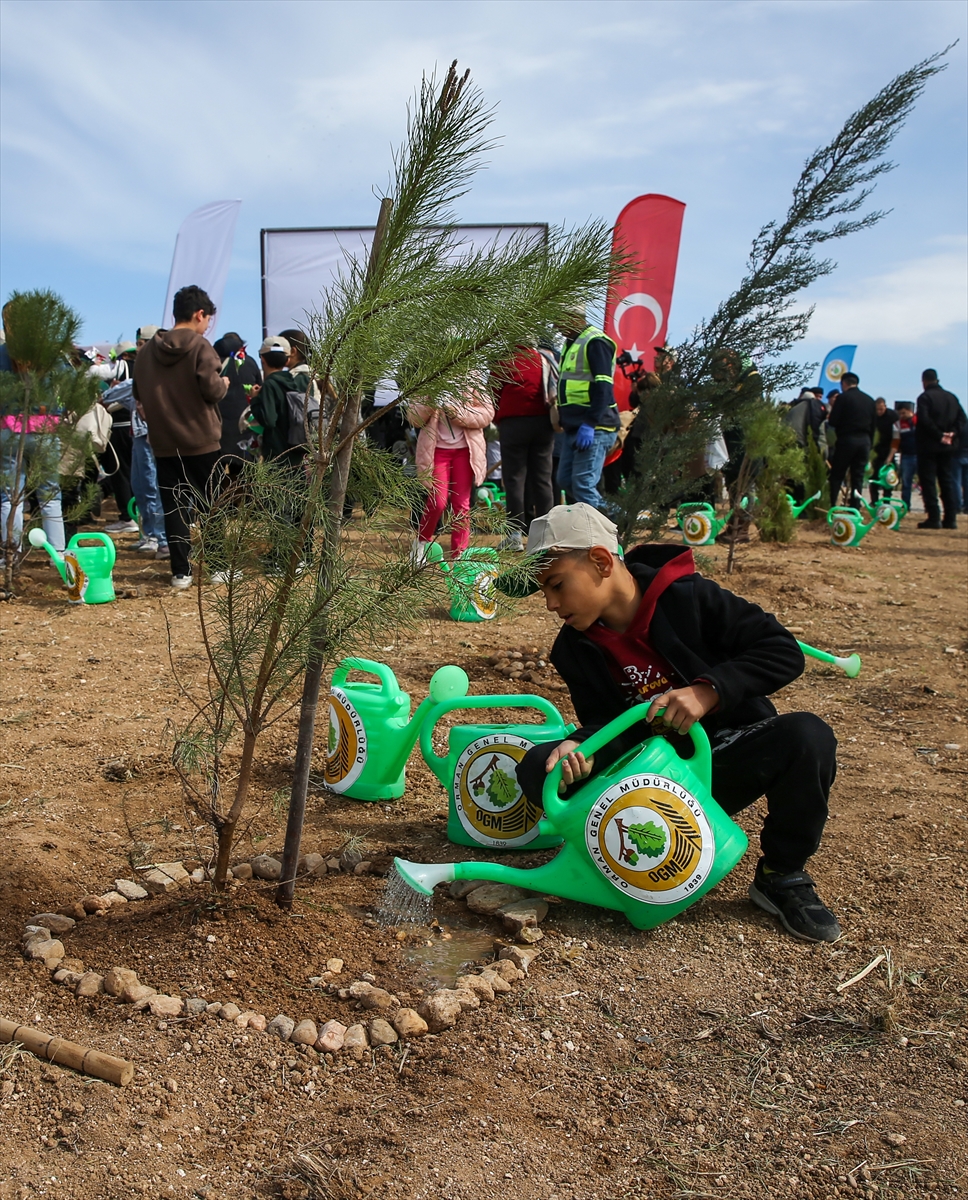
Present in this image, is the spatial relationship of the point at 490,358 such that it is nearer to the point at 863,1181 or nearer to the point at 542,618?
the point at 863,1181

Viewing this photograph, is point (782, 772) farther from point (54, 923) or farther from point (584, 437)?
point (584, 437)

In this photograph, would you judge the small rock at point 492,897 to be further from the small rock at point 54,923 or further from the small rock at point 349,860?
the small rock at point 54,923

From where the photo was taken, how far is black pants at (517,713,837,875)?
2508mm

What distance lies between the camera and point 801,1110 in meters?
1.87

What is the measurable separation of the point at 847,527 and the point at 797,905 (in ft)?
26.7

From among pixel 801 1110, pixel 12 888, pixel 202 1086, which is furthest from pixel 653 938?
pixel 12 888

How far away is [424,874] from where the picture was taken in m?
2.49

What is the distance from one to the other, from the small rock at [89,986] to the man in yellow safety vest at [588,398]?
4715mm

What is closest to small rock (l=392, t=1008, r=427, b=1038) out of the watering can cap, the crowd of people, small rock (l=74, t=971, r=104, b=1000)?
small rock (l=74, t=971, r=104, b=1000)

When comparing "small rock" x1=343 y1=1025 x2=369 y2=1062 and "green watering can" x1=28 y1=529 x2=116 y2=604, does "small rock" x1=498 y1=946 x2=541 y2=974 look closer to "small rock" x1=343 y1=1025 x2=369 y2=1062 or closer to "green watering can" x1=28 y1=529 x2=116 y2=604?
"small rock" x1=343 y1=1025 x2=369 y2=1062

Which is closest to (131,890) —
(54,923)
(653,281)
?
(54,923)

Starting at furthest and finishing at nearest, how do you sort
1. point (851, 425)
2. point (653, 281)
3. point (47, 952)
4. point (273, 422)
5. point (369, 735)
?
point (851, 425) → point (653, 281) → point (273, 422) → point (369, 735) → point (47, 952)

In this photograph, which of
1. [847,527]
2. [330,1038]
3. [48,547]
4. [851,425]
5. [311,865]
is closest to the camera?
[330,1038]

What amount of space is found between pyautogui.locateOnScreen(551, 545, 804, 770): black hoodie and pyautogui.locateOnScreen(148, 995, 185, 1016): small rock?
1.14m
